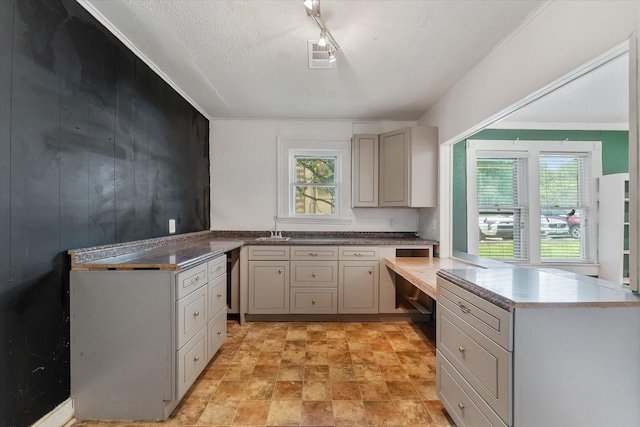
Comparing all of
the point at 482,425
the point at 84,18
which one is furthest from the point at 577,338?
the point at 84,18

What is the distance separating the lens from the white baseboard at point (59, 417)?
140 cm

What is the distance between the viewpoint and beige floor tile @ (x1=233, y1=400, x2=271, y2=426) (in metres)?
1.58

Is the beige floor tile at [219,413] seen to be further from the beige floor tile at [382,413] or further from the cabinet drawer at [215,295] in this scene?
the beige floor tile at [382,413]

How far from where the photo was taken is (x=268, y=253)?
3031mm

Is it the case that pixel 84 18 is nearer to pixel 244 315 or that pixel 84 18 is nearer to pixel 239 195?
pixel 239 195

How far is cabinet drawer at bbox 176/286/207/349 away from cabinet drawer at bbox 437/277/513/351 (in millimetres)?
1569

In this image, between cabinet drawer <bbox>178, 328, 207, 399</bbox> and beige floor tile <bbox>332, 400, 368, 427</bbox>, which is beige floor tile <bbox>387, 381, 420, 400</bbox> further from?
cabinet drawer <bbox>178, 328, 207, 399</bbox>

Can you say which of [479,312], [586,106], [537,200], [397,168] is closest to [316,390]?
[479,312]

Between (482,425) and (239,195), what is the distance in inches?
127

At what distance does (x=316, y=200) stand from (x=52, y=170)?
2652mm

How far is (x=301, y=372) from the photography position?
81.8 inches

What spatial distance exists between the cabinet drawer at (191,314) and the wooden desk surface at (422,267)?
164 cm

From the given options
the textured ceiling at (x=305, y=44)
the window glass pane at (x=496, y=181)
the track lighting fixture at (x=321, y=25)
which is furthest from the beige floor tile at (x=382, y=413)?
the window glass pane at (x=496, y=181)

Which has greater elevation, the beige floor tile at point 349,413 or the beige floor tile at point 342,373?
the beige floor tile at point 349,413
